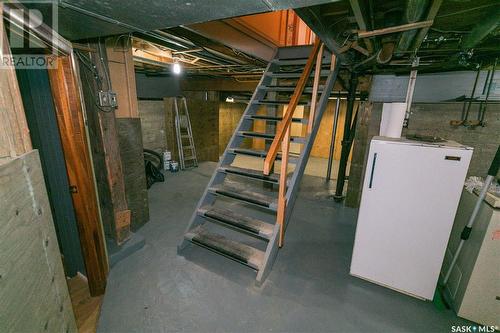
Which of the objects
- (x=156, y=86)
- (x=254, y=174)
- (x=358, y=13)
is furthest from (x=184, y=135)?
(x=358, y=13)

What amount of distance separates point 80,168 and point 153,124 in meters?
4.76

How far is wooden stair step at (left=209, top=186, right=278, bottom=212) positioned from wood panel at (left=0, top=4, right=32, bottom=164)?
177 centimetres

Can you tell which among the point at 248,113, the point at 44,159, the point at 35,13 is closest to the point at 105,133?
the point at 44,159

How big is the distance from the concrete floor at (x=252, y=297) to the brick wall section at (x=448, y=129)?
1901mm

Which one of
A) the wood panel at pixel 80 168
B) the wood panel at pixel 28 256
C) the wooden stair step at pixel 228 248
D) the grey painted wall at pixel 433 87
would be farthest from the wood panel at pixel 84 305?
the grey painted wall at pixel 433 87

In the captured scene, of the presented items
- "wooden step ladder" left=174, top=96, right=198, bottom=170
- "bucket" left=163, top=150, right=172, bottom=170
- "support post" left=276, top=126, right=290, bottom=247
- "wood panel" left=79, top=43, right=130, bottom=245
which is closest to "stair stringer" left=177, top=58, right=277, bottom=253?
"wood panel" left=79, top=43, right=130, bottom=245

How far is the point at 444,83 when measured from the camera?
124 inches

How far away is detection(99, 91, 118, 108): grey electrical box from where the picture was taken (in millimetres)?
2256

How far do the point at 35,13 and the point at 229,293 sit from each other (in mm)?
2361

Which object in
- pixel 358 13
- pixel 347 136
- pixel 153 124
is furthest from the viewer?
pixel 153 124

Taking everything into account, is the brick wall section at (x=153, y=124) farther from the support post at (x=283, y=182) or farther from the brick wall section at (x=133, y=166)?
the support post at (x=283, y=182)

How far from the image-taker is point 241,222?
7.92ft

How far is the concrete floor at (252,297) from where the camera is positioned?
1.79 m

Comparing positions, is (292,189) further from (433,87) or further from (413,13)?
(433,87)
